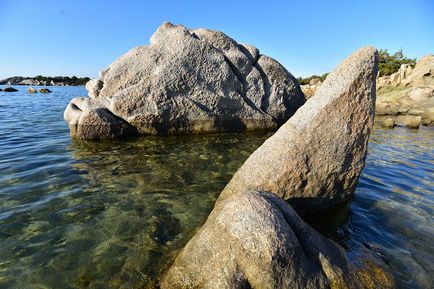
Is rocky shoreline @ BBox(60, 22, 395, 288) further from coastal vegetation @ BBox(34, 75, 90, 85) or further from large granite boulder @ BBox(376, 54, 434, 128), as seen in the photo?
coastal vegetation @ BBox(34, 75, 90, 85)

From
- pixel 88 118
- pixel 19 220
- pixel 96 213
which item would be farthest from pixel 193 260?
pixel 88 118

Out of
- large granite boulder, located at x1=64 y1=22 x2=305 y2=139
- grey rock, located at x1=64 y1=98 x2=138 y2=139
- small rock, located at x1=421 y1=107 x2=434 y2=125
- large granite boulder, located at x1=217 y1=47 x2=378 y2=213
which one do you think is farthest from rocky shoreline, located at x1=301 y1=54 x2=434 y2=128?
large granite boulder, located at x1=217 y1=47 x2=378 y2=213

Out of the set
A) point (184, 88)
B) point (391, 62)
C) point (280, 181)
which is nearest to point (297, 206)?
point (280, 181)

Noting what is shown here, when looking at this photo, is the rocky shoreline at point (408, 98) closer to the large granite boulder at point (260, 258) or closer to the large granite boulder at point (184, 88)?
the large granite boulder at point (184, 88)

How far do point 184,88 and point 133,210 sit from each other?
23.5ft

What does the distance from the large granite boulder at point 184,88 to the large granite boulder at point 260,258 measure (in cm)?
834

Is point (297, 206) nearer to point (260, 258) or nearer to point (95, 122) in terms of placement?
point (260, 258)

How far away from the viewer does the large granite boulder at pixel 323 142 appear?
5.29 m

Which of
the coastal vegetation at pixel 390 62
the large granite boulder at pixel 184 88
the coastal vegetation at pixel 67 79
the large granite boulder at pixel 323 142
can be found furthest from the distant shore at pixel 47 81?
the large granite boulder at pixel 323 142

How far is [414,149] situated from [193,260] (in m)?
12.1

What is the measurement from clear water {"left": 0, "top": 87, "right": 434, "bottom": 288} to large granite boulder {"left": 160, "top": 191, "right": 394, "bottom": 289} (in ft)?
2.12

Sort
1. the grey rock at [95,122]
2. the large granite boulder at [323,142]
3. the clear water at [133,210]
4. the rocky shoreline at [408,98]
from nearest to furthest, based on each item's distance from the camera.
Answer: the clear water at [133,210] < the large granite boulder at [323,142] < the grey rock at [95,122] < the rocky shoreline at [408,98]

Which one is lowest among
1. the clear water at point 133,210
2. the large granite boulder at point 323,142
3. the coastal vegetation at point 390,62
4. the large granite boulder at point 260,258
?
the clear water at point 133,210

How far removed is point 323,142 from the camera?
17.6 ft
